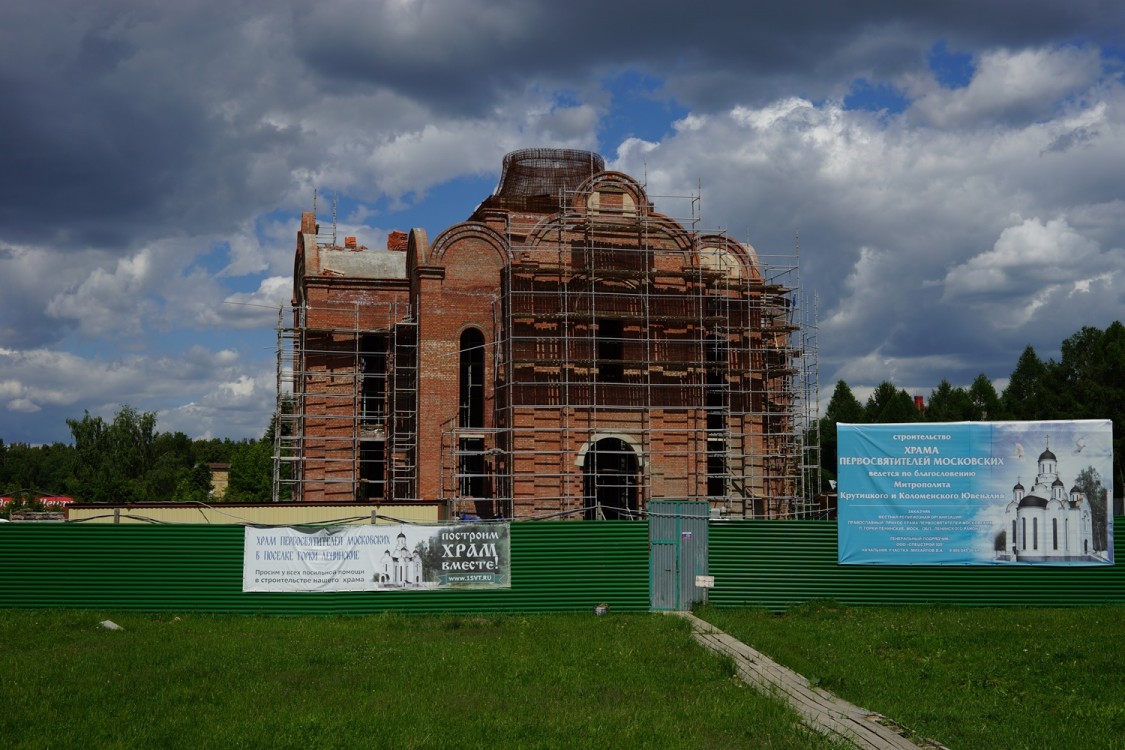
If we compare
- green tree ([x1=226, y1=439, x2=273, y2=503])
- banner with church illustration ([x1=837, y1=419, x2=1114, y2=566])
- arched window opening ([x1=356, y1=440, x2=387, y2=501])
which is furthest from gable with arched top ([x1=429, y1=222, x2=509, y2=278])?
green tree ([x1=226, y1=439, x2=273, y2=503])

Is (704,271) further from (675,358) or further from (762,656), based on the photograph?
(762,656)

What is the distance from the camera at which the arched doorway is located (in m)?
30.7

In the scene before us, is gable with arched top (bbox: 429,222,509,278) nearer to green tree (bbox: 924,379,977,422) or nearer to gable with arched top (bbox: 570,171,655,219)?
gable with arched top (bbox: 570,171,655,219)

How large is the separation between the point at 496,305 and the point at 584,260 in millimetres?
3215

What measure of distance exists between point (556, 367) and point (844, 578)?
42.8ft

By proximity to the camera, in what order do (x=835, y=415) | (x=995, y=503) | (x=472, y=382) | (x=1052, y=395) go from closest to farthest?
1. (x=995, y=503)
2. (x=472, y=382)
3. (x=1052, y=395)
4. (x=835, y=415)

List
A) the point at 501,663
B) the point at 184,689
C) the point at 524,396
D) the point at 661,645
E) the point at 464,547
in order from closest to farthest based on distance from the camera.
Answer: the point at 184,689 < the point at 501,663 < the point at 661,645 < the point at 464,547 < the point at 524,396

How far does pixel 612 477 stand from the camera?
32500 mm

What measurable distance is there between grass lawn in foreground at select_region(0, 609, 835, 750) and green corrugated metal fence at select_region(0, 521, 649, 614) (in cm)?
86

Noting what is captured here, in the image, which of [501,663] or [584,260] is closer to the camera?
[501,663]

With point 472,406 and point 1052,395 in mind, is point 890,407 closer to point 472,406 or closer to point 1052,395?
point 1052,395

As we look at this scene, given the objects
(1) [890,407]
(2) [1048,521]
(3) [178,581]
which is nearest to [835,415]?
(1) [890,407]

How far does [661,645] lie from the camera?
14.6 m

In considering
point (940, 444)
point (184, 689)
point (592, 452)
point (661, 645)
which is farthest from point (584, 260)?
point (184, 689)
